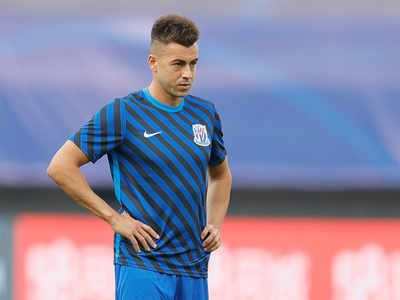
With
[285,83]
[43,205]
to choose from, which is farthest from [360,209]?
[43,205]

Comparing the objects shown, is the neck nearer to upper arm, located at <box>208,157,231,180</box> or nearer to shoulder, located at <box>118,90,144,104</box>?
shoulder, located at <box>118,90,144,104</box>

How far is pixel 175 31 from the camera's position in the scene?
12.8 feet

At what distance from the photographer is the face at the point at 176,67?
388 cm

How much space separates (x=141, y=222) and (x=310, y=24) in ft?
16.5

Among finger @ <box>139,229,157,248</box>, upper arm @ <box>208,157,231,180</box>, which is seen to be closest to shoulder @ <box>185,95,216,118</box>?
upper arm @ <box>208,157,231,180</box>

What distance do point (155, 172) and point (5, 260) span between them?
4.08 m

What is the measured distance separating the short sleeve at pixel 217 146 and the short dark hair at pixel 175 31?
458 mm

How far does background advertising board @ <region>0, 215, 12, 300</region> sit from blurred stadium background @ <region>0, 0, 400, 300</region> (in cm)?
1

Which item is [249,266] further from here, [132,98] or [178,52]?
[178,52]

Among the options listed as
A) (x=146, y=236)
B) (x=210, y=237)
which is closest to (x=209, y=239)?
(x=210, y=237)

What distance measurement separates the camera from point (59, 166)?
385 centimetres

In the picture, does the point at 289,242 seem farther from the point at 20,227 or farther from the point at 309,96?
the point at 20,227

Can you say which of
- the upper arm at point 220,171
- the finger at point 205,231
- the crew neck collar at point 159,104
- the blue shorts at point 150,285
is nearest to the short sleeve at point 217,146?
the upper arm at point 220,171

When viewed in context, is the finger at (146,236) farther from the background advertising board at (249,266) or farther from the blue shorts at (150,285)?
the background advertising board at (249,266)
